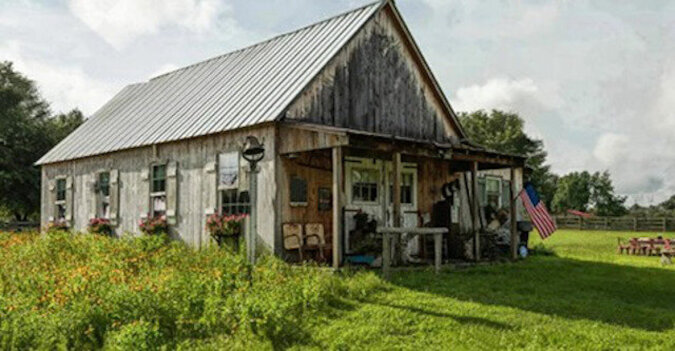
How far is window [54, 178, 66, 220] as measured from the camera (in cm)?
2269

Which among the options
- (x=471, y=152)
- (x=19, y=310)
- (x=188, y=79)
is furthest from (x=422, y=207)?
(x=19, y=310)

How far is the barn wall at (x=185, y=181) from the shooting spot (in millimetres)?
13656

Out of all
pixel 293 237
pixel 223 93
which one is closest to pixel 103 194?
pixel 223 93

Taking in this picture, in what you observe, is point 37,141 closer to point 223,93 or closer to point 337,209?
point 223,93

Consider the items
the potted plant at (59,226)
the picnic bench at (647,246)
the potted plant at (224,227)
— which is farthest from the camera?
the picnic bench at (647,246)

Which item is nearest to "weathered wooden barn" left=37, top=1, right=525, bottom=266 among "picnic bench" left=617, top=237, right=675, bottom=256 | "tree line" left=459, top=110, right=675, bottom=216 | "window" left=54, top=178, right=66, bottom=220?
"window" left=54, top=178, right=66, bottom=220

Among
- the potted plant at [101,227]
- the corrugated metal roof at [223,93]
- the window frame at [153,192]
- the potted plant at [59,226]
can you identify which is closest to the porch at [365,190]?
the corrugated metal roof at [223,93]

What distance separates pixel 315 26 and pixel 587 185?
66657mm

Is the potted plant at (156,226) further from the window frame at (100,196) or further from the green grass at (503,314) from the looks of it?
the green grass at (503,314)

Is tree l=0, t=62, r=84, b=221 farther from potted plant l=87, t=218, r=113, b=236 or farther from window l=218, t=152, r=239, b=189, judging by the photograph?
window l=218, t=152, r=239, b=189

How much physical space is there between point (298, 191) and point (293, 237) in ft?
3.39

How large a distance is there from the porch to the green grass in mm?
1513

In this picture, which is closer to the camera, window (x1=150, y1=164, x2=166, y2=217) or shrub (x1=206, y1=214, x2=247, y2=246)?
shrub (x1=206, y1=214, x2=247, y2=246)

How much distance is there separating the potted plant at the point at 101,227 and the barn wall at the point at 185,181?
26.1 inches
